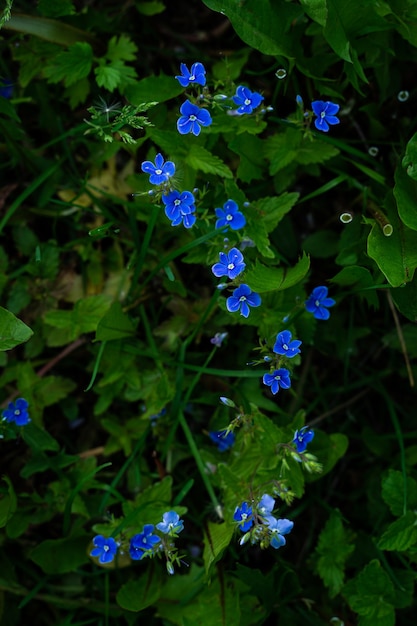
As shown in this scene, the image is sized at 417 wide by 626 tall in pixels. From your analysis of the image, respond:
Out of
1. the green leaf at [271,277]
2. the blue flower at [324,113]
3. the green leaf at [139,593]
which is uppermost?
the blue flower at [324,113]

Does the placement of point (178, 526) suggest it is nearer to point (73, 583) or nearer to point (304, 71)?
point (73, 583)

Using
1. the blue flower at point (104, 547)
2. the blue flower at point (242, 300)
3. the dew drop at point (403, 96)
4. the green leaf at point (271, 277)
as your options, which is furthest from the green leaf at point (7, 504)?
the dew drop at point (403, 96)

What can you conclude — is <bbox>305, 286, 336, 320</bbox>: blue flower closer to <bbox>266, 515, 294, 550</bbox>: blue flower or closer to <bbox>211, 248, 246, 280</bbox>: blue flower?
<bbox>211, 248, 246, 280</bbox>: blue flower

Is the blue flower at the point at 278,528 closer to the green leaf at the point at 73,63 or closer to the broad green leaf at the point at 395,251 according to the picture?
the broad green leaf at the point at 395,251

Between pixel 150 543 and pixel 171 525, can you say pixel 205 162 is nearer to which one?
pixel 171 525

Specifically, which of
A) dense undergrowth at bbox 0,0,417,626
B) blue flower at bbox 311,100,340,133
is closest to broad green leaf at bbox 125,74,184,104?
dense undergrowth at bbox 0,0,417,626

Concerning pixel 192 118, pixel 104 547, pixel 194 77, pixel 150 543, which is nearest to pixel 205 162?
pixel 192 118
